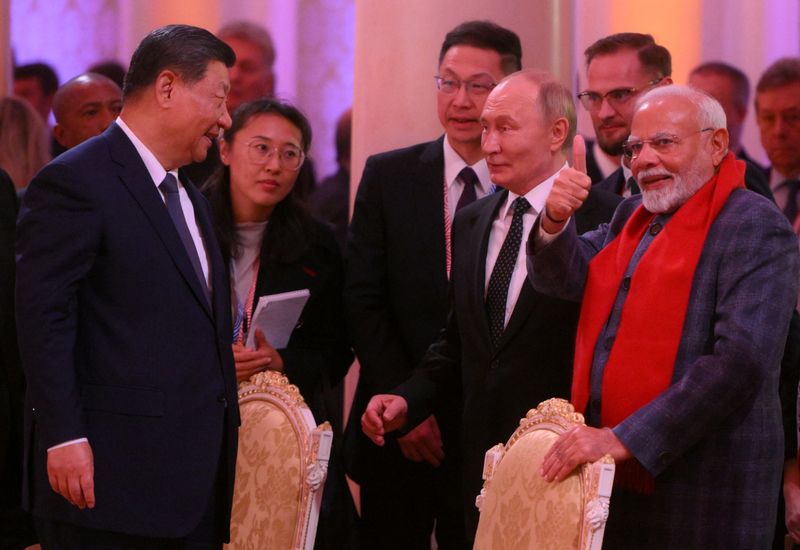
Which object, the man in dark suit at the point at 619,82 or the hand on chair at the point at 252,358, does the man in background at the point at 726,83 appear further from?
the hand on chair at the point at 252,358

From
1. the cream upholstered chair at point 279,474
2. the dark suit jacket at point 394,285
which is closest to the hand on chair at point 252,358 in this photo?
the dark suit jacket at point 394,285

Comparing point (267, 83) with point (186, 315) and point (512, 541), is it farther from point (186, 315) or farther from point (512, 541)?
point (512, 541)

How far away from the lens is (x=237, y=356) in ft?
11.0

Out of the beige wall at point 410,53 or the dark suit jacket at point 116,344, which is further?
the beige wall at point 410,53

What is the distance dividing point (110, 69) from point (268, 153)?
2532mm

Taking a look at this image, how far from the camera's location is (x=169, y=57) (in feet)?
9.10

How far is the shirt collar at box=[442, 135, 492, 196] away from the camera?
3738 millimetres

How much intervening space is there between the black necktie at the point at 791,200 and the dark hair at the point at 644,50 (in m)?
1.06

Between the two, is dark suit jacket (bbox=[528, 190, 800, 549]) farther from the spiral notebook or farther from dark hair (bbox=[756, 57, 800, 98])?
dark hair (bbox=[756, 57, 800, 98])

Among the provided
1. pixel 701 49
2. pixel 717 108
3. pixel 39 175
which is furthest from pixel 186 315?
pixel 701 49

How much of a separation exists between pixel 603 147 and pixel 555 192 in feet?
3.82

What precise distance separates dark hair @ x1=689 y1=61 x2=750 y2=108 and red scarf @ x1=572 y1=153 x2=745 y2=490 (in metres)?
2.30

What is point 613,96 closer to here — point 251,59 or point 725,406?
point 725,406

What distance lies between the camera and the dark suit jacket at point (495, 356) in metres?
3.01
